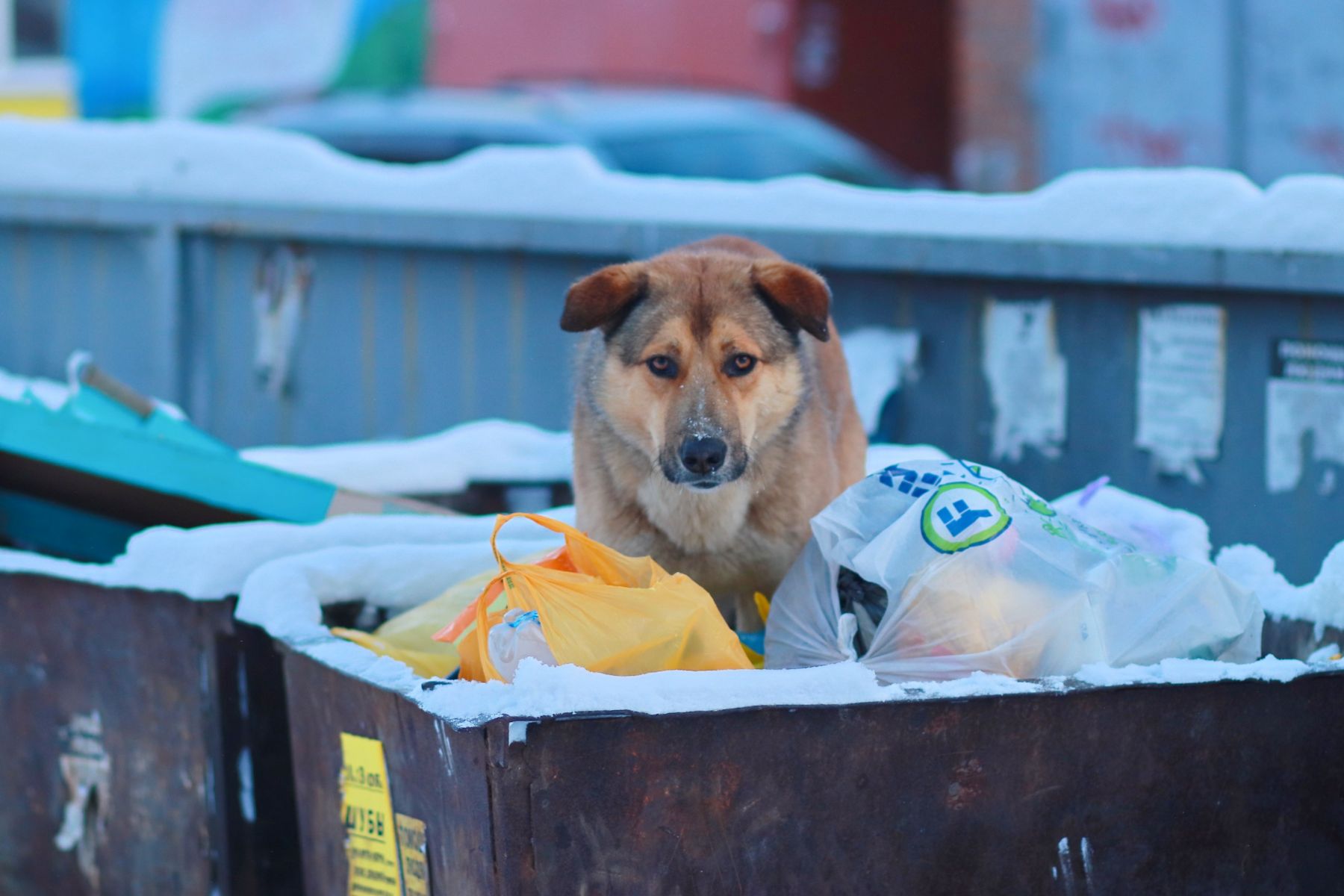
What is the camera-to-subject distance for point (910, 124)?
48.9ft

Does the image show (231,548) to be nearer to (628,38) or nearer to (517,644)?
(517,644)

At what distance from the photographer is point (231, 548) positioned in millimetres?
3297

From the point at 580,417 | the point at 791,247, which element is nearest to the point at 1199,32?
the point at 791,247

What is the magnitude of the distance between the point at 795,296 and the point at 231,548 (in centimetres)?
135

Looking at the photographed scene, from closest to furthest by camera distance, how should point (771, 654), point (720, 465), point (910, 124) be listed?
point (771, 654), point (720, 465), point (910, 124)

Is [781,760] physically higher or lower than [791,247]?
lower

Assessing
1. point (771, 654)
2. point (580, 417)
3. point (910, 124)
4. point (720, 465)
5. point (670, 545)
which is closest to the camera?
point (771, 654)

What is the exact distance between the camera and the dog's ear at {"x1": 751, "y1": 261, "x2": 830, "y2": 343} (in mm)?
3652

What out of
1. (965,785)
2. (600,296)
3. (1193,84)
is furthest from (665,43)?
(965,785)

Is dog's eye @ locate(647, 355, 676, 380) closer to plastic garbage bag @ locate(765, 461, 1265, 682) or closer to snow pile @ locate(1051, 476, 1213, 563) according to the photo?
plastic garbage bag @ locate(765, 461, 1265, 682)

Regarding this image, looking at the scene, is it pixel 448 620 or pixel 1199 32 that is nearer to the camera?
pixel 448 620

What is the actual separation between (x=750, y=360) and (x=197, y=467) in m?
1.29

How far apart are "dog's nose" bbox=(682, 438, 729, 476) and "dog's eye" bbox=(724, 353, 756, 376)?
25 cm

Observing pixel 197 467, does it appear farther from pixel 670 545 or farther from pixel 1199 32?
pixel 1199 32
